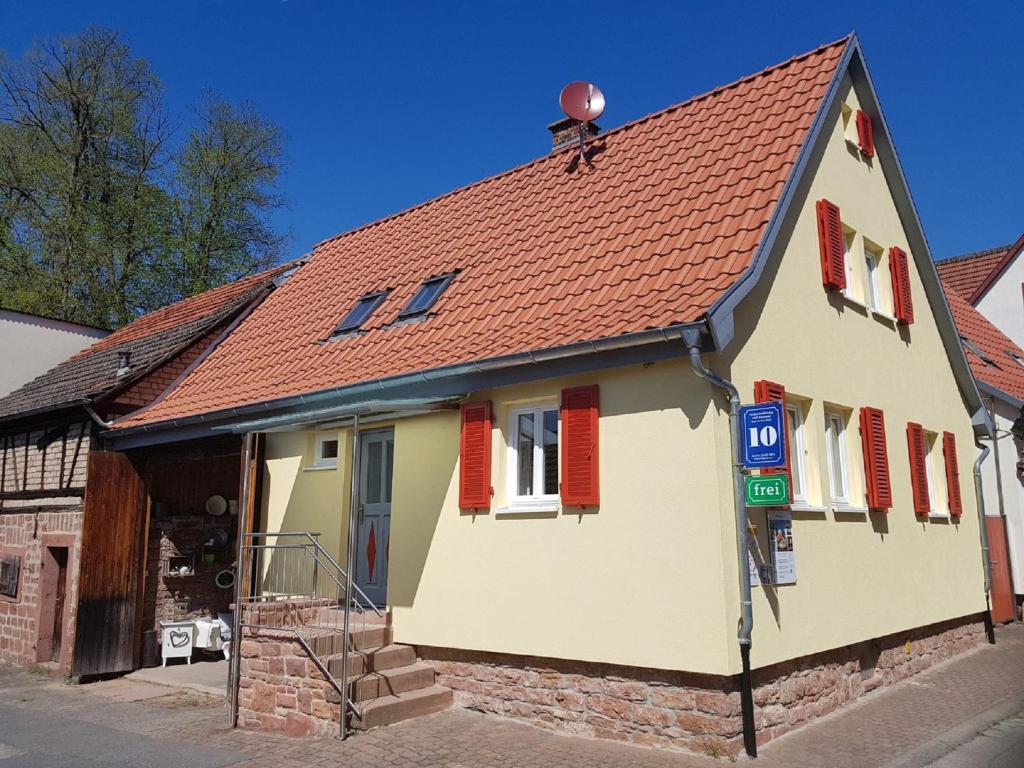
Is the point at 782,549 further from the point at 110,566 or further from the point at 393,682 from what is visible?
the point at 110,566

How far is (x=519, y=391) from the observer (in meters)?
8.42

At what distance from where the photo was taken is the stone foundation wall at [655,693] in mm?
6824

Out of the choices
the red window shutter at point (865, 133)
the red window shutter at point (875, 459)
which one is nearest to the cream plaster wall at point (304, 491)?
the red window shutter at point (875, 459)

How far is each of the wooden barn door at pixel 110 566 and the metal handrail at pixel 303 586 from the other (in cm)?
173

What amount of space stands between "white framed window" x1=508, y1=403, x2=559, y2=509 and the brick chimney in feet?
20.4

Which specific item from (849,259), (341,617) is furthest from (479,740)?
(849,259)

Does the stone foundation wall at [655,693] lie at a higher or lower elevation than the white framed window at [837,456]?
lower

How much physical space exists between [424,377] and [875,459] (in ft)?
16.6

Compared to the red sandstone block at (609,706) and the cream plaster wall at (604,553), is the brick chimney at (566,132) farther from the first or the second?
the red sandstone block at (609,706)

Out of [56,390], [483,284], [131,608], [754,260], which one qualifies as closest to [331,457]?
[483,284]

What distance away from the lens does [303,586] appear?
1042 centimetres

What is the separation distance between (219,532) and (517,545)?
21.1 ft

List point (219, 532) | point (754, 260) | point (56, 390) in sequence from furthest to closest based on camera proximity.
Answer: point (56, 390), point (219, 532), point (754, 260)

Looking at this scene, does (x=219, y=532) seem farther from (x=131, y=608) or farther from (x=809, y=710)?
(x=809, y=710)
